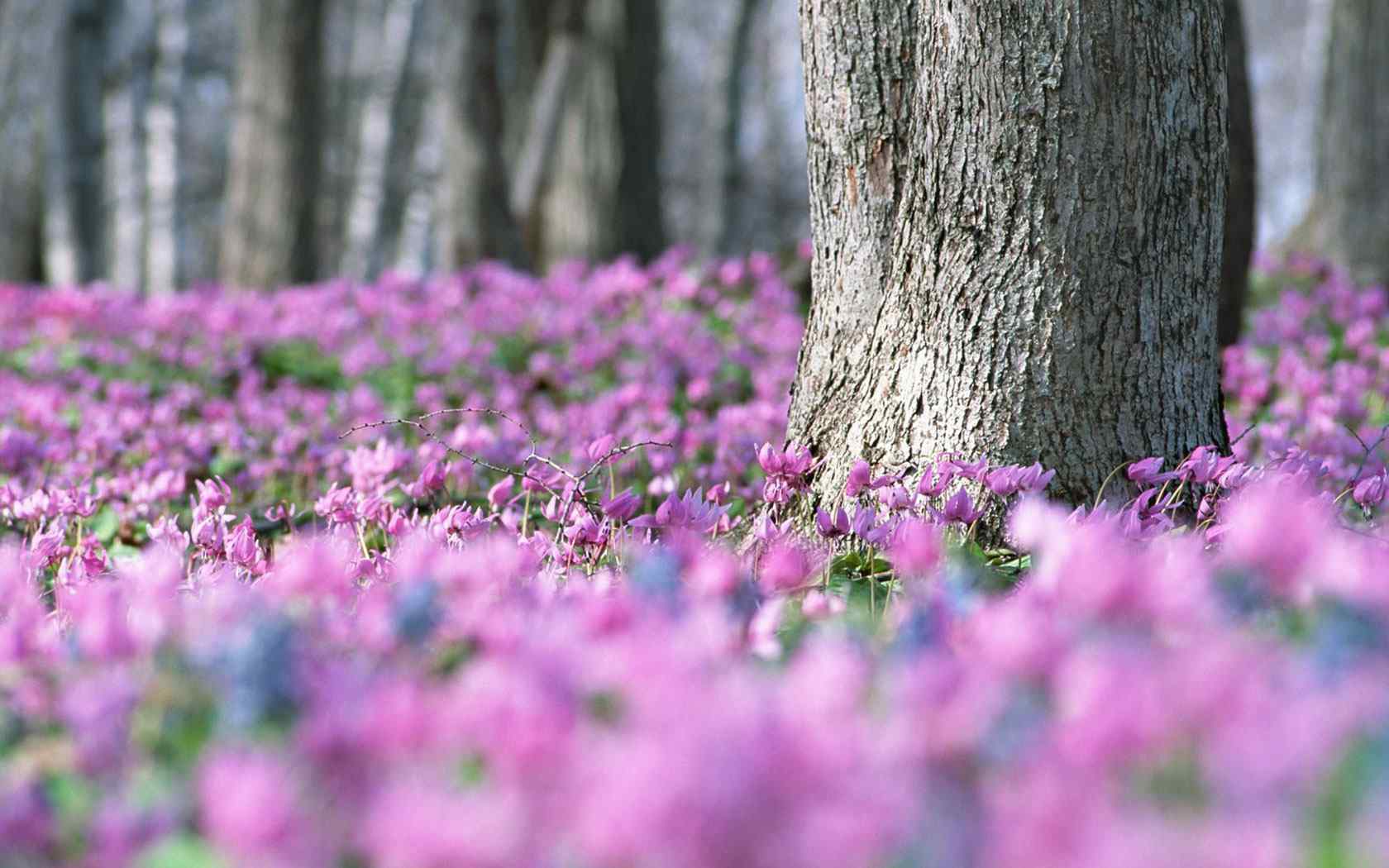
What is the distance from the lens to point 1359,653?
136 cm

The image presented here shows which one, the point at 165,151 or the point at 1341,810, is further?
the point at 165,151

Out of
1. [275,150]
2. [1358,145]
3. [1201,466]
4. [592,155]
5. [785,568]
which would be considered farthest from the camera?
[275,150]

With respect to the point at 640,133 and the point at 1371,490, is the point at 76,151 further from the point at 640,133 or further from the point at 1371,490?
the point at 1371,490

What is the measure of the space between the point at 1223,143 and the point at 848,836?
2.98m

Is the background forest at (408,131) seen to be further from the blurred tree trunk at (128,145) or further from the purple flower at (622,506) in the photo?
the purple flower at (622,506)

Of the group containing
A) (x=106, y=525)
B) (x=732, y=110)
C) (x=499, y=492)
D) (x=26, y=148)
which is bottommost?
(x=106, y=525)

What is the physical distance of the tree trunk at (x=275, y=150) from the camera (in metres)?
11.4

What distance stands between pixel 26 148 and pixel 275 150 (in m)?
4.20

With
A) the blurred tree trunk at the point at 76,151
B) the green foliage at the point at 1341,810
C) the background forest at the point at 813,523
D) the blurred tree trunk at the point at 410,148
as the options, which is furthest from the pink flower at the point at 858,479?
the blurred tree trunk at the point at 410,148

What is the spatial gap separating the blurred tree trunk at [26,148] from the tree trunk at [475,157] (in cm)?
453

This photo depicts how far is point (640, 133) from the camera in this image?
11133mm

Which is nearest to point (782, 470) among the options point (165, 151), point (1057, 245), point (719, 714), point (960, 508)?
point (960, 508)

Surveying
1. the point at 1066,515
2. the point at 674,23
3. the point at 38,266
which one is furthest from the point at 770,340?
the point at 674,23

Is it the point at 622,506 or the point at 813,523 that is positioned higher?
the point at 622,506
